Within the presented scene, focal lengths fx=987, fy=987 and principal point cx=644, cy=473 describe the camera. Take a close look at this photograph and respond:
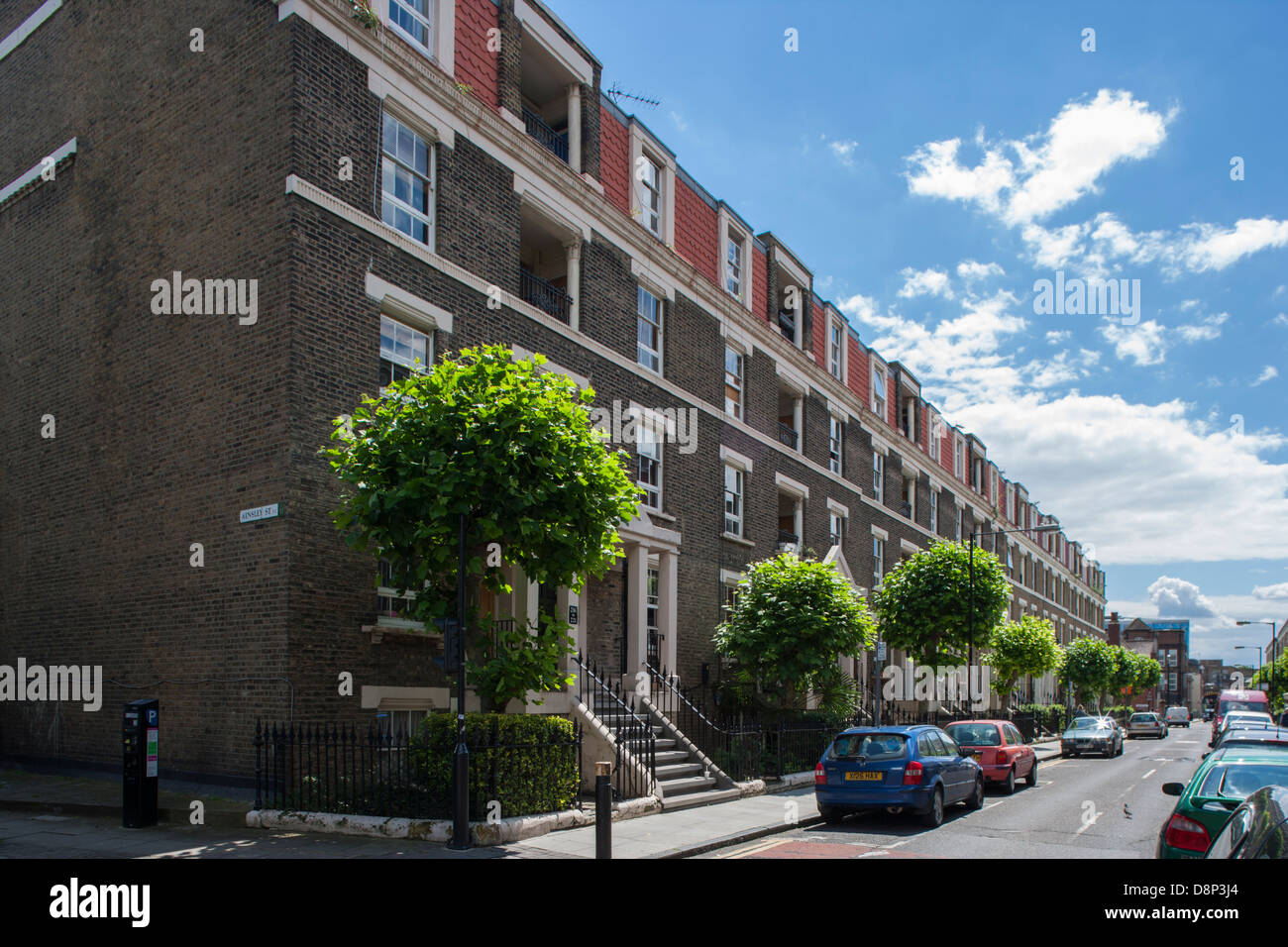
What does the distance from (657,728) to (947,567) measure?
49.9 feet

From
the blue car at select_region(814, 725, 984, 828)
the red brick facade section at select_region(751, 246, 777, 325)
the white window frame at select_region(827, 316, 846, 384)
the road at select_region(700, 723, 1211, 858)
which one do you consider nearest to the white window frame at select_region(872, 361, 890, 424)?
the white window frame at select_region(827, 316, 846, 384)

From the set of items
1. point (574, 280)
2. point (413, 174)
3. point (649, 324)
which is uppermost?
point (413, 174)

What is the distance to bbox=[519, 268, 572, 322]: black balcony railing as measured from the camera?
1928 cm

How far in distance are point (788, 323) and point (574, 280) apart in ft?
39.5

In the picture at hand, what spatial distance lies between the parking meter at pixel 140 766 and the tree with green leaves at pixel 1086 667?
5603 cm

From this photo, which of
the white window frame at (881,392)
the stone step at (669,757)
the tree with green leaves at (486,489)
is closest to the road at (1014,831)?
the stone step at (669,757)

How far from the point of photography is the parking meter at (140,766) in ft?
40.1

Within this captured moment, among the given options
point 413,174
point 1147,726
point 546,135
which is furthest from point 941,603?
point 1147,726

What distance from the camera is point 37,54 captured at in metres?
19.1

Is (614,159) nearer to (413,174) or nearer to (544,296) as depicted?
(544,296)

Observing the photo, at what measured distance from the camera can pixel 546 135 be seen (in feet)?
67.4
